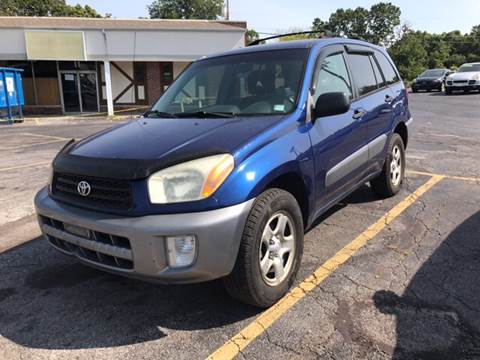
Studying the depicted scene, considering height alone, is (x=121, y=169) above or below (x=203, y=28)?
below

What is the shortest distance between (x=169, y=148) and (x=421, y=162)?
237 inches

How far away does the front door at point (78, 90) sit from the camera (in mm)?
22828

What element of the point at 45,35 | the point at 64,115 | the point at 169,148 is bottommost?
the point at 64,115

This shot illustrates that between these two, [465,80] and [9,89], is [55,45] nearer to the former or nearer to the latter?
[9,89]

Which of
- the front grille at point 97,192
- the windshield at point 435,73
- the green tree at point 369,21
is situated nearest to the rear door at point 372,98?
the front grille at point 97,192

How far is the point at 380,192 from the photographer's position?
545 centimetres

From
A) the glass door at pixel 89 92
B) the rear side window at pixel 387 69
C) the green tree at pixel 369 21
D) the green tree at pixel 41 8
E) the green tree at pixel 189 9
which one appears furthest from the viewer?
the green tree at pixel 369 21

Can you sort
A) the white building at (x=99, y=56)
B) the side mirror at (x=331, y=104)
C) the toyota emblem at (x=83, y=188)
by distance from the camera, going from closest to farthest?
the toyota emblem at (x=83, y=188) < the side mirror at (x=331, y=104) < the white building at (x=99, y=56)

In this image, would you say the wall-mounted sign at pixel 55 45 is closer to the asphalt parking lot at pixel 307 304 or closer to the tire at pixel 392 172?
the asphalt parking lot at pixel 307 304

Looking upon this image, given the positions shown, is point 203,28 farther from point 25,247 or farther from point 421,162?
point 25,247

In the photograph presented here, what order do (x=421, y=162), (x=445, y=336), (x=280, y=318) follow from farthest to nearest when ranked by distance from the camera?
(x=421, y=162) → (x=280, y=318) → (x=445, y=336)

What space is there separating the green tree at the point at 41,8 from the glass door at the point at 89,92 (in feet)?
135

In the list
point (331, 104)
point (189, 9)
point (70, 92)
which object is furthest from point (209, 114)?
point (189, 9)

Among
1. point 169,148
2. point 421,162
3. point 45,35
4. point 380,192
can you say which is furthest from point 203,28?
point 169,148
